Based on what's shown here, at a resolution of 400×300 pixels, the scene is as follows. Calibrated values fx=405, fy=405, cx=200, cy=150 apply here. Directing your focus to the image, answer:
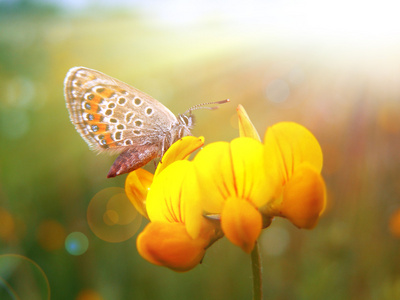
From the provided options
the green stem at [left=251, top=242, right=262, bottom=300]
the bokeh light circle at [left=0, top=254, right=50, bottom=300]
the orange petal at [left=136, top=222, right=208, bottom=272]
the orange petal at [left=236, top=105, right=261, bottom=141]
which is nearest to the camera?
the green stem at [left=251, top=242, right=262, bottom=300]

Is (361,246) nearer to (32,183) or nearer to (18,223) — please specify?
(18,223)

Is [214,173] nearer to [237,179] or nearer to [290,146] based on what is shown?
[237,179]

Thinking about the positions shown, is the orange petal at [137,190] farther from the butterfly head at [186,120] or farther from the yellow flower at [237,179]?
the butterfly head at [186,120]

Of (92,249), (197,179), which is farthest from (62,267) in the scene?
(197,179)

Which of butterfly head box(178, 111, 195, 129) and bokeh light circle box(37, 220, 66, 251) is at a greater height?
butterfly head box(178, 111, 195, 129)

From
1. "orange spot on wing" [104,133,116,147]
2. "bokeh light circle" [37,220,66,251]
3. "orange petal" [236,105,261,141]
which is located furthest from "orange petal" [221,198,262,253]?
"bokeh light circle" [37,220,66,251]

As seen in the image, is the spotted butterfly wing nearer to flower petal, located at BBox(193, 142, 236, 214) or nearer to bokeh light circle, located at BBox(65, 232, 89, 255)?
flower petal, located at BBox(193, 142, 236, 214)

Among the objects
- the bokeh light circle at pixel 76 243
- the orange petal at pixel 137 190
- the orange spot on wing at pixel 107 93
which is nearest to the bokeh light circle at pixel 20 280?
the bokeh light circle at pixel 76 243
